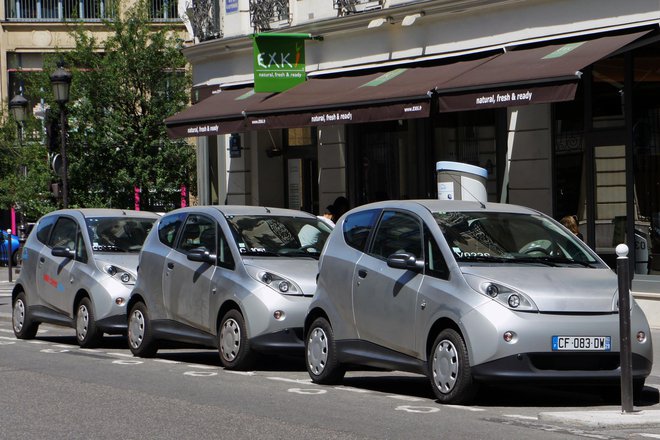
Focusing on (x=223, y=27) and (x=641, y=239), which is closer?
(x=641, y=239)

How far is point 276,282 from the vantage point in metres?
13.3

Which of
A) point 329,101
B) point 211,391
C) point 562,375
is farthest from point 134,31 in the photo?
point 562,375

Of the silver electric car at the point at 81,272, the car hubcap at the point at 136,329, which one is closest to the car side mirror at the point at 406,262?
the car hubcap at the point at 136,329

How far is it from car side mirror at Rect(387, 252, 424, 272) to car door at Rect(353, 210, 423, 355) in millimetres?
73

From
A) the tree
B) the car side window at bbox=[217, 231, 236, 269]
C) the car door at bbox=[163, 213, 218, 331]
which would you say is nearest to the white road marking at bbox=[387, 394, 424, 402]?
the car side window at bbox=[217, 231, 236, 269]

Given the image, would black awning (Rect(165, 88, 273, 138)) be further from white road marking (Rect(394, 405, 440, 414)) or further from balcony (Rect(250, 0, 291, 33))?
white road marking (Rect(394, 405, 440, 414))

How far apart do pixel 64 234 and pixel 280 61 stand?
7.64m

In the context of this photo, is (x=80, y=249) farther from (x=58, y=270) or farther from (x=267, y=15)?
(x=267, y=15)

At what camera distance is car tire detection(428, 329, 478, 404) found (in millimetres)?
10266

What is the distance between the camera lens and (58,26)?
176 ft

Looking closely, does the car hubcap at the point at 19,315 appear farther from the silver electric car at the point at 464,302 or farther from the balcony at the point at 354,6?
the balcony at the point at 354,6

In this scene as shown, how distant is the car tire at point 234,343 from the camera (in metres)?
13.2

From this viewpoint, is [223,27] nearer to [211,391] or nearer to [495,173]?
[495,173]

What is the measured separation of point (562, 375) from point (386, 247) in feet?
7.25
